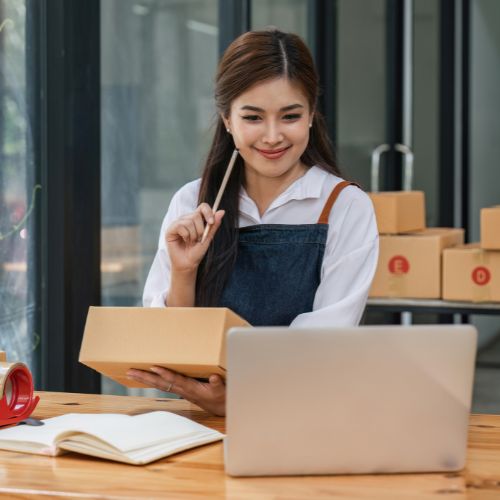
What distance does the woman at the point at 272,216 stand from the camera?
2.18 metres

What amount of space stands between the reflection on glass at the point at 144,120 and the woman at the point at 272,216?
0.65m

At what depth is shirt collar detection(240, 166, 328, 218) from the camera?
233cm

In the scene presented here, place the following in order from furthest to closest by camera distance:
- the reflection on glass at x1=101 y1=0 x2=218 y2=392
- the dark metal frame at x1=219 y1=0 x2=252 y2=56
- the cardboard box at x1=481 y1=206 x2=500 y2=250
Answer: the dark metal frame at x1=219 y1=0 x2=252 y2=56 < the cardboard box at x1=481 y1=206 x2=500 y2=250 < the reflection on glass at x1=101 y1=0 x2=218 y2=392

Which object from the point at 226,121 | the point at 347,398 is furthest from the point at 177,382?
the point at 226,121

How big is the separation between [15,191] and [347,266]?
3.02 ft

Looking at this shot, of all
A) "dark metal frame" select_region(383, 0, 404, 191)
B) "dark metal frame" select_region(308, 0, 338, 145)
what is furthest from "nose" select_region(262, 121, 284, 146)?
"dark metal frame" select_region(383, 0, 404, 191)

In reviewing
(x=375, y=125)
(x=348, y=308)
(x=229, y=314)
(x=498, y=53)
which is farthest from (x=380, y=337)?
(x=498, y=53)

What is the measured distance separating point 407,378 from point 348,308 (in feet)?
2.39

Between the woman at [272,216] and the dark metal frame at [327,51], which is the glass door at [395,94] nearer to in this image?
the dark metal frame at [327,51]

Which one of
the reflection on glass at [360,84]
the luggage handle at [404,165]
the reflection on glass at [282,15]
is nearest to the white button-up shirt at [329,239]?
the reflection on glass at [282,15]

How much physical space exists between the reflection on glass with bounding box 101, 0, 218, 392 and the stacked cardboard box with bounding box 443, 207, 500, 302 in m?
1.06

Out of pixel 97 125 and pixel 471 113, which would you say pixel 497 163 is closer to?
pixel 471 113

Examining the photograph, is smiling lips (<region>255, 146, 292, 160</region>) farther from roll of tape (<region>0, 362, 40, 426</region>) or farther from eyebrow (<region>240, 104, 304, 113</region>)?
roll of tape (<region>0, 362, 40, 426</region>)

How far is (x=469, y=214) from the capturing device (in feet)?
20.2
